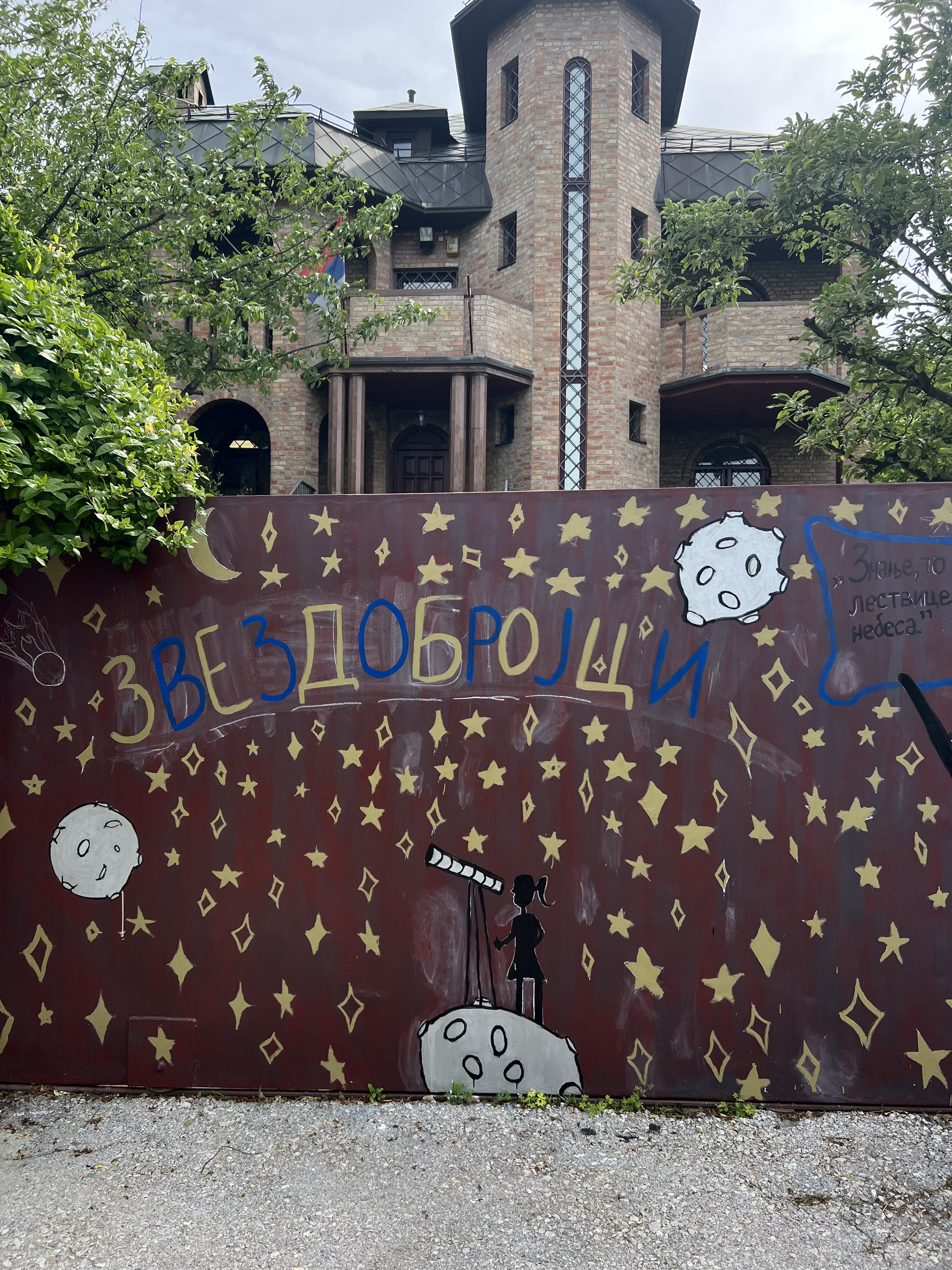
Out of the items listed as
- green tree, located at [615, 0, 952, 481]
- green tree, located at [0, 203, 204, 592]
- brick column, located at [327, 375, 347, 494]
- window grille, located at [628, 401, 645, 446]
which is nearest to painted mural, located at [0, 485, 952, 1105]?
green tree, located at [0, 203, 204, 592]

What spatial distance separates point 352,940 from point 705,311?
44.7ft

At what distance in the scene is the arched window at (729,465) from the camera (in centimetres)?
1541

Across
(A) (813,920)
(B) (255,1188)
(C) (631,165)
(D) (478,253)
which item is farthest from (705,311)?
(B) (255,1188)

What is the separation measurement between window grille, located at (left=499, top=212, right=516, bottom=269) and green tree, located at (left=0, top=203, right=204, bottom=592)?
1361cm

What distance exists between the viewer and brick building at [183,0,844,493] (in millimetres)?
13156

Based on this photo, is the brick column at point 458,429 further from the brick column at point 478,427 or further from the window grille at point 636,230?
the window grille at point 636,230

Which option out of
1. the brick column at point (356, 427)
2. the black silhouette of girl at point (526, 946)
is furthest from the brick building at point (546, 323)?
the black silhouette of girl at point (526, 946)

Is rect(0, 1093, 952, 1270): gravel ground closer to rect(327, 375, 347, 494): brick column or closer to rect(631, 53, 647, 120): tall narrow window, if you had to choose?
rect(327, 375, 347, 494): brick column

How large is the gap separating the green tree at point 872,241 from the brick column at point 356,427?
19.1 feet

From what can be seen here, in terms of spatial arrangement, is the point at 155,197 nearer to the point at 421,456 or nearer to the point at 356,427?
the point at 356,427

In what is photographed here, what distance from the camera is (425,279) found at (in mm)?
15875

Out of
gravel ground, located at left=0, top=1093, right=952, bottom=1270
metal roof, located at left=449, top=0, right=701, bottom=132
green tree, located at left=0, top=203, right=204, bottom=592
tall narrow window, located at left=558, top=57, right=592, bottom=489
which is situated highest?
metal roof, located at left=449, top=0, right=701, bottom=132

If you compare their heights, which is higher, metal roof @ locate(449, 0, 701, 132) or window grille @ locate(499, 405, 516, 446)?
metal roof @ locate(449, 0, 701, 132)

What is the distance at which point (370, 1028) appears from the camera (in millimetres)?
2953
